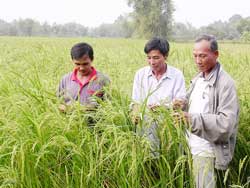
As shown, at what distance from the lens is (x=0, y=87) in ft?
10.9

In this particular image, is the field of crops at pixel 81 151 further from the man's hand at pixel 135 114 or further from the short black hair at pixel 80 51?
the short black hair at pixel 80 51

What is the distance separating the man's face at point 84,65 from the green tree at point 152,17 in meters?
43.7

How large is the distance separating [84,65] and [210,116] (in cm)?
118

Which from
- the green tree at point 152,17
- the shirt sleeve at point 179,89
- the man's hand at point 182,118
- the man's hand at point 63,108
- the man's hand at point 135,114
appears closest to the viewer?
the man's hand at point 182,118

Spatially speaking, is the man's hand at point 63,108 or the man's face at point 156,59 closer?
the man's hand at point 63,108

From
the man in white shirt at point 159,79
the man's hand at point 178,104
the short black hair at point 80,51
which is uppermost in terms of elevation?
the short black hair at point 80,51

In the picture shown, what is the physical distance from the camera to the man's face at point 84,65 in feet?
9.63

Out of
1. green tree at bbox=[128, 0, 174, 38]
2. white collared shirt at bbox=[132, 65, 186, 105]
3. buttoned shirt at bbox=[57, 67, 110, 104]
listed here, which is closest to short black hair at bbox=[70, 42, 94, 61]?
buttoned shirt at bbox=[57, 67, 110, 104]

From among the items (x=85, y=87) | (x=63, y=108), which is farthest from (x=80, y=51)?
(x=63, y=108)

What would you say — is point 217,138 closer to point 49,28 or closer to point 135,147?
point 135,147

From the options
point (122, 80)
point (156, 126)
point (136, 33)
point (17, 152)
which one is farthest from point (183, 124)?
point (136, 33)

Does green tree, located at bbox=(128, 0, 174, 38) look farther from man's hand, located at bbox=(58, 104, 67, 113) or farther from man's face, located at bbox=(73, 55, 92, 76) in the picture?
man's hand, located at bbox=(58, 104, 67, 113)

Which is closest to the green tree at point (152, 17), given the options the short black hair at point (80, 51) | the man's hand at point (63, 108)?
the short black hair at point (80, 51)

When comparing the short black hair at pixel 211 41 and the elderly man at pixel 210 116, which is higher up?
the short black hair at pixel 211 41
